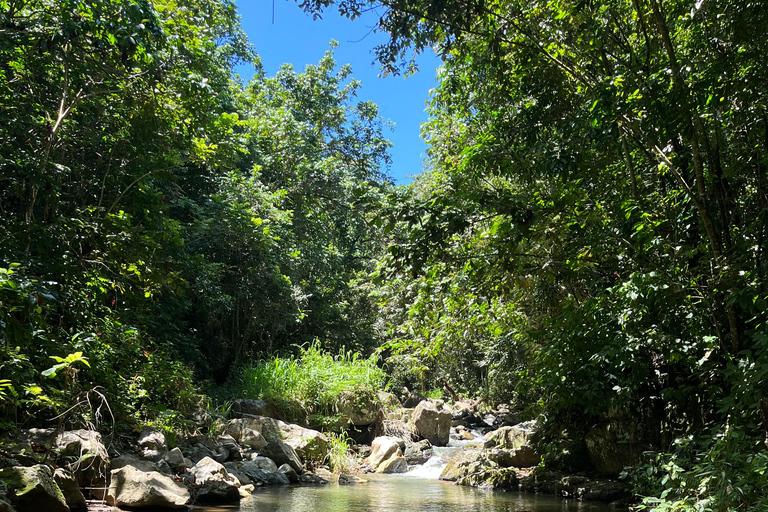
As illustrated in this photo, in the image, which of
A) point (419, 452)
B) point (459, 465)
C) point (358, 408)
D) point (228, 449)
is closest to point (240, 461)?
point (228, 449)

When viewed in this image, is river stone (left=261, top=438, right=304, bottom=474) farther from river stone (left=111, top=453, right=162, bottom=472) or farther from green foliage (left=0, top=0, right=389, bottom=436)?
river stone (left=111, top=453, right=162, bottom=472)

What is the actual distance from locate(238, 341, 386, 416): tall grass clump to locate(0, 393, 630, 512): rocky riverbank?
1.35 feet

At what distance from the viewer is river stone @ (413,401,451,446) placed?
1298 centimetres

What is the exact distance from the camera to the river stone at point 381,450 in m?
10.7

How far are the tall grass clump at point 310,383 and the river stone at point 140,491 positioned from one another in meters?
5.57

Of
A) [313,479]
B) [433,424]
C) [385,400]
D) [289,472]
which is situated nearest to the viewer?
[289,472]

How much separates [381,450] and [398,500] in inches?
149

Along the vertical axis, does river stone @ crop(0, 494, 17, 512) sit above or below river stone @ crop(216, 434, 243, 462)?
below

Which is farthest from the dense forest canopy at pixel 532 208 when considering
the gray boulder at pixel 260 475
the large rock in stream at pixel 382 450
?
the large rock in stream at pixel 382 450

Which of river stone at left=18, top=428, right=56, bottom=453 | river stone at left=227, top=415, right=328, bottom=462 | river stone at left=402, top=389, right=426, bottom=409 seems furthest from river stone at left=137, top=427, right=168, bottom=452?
river stone at left=402, top=389, right=426, bottom=409

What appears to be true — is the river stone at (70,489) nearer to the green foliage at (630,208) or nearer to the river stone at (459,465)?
the green foliage at (630,208)

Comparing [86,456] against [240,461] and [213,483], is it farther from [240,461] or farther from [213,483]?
[240,461]

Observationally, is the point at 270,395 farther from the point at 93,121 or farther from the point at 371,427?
the point at 93,121

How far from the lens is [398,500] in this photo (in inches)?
284
